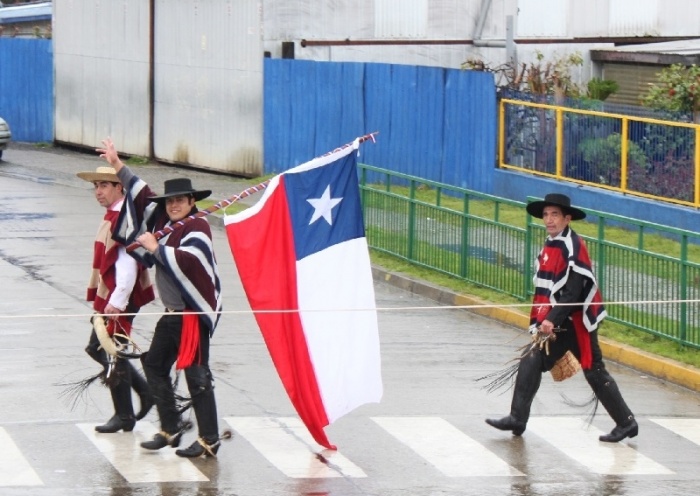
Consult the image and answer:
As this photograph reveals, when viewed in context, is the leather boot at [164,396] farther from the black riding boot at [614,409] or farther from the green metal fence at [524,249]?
the green metal fence at [524,249]

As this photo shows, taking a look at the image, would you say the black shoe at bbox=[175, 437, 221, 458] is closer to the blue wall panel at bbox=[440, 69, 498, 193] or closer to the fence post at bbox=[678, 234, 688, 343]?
the fence post at bbox=[678, 234, 688, 343]

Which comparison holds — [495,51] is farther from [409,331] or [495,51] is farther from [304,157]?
[409,331]

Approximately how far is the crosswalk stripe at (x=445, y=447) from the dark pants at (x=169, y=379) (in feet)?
4.79

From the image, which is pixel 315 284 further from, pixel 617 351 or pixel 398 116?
pixel 398 116

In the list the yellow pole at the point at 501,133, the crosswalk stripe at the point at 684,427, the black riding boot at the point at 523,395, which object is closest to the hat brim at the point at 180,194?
the black riding boot at the point at 523,395

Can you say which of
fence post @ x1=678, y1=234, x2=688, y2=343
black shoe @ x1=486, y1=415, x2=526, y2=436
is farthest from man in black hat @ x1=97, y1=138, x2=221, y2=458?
fence post @ x1=678, y1=234, x2=688, y2=343

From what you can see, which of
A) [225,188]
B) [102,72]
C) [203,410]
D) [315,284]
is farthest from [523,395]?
[102,72]

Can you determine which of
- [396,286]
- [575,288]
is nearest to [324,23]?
[396,286]

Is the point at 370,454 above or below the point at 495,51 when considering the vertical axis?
below

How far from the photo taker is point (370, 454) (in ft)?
33.0

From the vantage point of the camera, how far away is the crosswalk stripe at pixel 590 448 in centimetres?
986

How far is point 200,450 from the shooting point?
978 cm

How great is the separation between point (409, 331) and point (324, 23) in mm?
14000

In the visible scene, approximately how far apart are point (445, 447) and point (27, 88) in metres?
25.2
